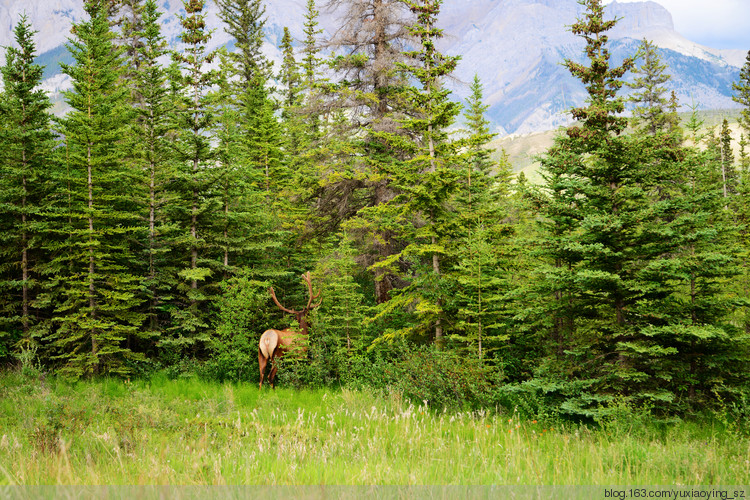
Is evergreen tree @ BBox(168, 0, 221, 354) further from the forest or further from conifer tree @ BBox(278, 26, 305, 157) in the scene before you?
conifer tree @ BBox(278, 26, 305, 157)

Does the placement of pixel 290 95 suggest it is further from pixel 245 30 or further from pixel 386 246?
pixel 386 246

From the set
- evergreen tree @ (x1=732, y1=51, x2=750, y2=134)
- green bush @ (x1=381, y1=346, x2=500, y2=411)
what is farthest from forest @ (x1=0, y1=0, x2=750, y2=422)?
evergreen tree @ (x1=732, y1=51, x2=750, y2=134)

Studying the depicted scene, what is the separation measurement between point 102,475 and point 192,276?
9510 mm

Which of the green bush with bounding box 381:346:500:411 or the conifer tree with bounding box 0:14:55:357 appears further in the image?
the conifer tree with bounding box 0:14:55:357

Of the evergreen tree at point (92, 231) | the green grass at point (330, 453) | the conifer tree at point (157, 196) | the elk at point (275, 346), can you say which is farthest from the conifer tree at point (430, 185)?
the evergreen tree at point (92, 231)

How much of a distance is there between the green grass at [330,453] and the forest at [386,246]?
71.0 inches

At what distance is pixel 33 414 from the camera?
28.1 ft

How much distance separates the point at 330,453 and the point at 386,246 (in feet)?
36.9

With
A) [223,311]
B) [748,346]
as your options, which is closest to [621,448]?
[748,346]

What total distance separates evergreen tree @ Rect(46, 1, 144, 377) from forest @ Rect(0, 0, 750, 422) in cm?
8

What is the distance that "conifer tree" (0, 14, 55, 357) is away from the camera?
12109 millimetres

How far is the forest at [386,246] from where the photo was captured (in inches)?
342

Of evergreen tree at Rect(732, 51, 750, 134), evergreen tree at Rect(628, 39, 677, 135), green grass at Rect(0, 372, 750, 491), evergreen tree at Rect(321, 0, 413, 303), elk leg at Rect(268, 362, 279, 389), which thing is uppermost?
evergreen tree at Rect(732, 51, 750, 134)

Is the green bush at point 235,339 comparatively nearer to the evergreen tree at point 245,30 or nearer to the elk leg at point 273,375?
the elk leg at point 273,375
